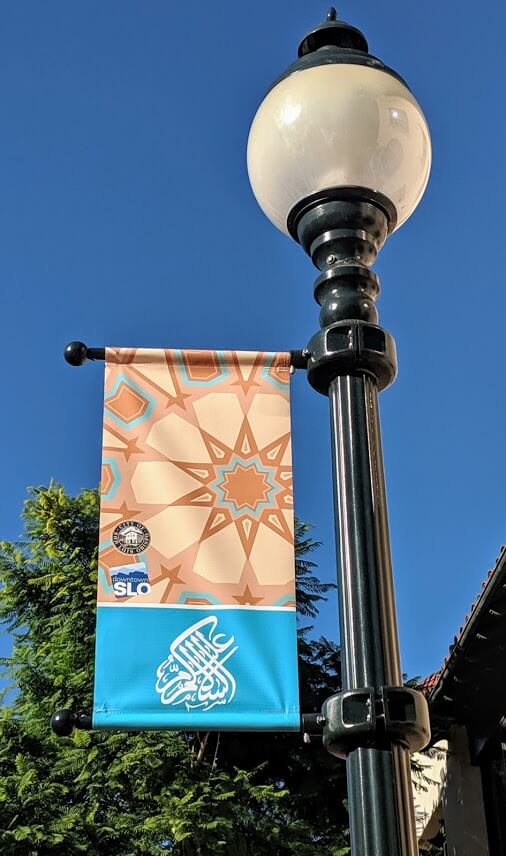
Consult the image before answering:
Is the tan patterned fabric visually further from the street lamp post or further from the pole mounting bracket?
the pole mounting bracket

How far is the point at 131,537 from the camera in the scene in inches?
148

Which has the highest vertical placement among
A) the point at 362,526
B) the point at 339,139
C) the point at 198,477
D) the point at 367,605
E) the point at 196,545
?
the point at 339,139

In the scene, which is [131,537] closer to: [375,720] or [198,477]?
[198,477]

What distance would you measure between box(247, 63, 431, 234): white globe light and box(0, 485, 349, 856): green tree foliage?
8.14m

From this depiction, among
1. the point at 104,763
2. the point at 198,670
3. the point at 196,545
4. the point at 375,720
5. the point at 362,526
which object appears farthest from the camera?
the point at 104,763

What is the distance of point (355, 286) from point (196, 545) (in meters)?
1.06

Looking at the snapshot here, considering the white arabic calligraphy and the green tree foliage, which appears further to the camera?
the green tree foliage

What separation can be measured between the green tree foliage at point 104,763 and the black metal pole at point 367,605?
8028mm

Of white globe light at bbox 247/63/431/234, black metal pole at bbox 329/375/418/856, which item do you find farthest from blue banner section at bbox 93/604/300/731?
white globe light at bbox 247/63/431/234

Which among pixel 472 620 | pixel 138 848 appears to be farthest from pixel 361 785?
pixel 138 848

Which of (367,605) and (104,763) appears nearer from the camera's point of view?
(367,605)

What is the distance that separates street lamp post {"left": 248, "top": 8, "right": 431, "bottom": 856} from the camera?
2.63 metres

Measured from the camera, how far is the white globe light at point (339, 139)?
134 inches

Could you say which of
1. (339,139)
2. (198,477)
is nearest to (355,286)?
(339,139)
